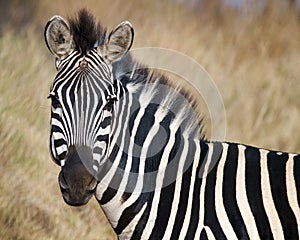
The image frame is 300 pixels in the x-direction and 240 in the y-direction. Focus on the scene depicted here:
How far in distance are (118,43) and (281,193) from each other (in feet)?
4.32

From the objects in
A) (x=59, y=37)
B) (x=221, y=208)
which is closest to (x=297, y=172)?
(x=221, y=208)

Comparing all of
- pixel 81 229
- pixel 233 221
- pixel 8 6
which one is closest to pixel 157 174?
pixel 233 221

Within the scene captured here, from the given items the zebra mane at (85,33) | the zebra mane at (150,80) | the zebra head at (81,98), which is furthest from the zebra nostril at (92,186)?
the zebra mane at (85,33)

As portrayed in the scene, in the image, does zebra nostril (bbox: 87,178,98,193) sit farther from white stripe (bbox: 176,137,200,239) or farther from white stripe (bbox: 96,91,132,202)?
white stripe (bbox: 176,137,200,239)

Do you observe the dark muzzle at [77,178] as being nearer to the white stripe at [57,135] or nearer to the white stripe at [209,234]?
the white stripe at [57,135]

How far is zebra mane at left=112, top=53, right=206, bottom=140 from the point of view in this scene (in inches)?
169

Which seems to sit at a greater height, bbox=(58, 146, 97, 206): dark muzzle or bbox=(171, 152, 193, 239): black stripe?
bbox=(171, 152, 193, 239): black stripe

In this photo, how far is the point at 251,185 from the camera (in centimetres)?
435

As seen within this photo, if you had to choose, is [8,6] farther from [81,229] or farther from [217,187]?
[217,187]

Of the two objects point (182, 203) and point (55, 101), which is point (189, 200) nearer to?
point (182, 203)

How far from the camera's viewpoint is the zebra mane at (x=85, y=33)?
166 inches

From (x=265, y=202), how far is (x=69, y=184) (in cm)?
119

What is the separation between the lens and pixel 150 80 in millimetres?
4387

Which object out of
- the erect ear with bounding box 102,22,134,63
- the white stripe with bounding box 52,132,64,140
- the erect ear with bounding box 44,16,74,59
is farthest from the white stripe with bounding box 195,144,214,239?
the erect ear with bounding box 44,16,74,59
